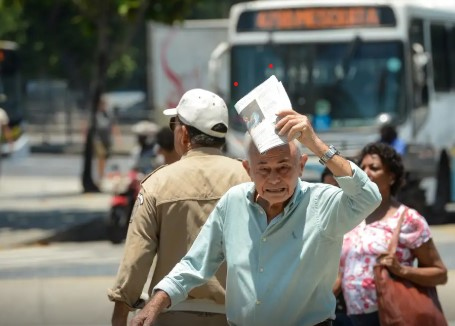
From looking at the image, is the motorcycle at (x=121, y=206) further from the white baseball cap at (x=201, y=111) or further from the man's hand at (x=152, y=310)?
the man's hand at (x=152, y=310)

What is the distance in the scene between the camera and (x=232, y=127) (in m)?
18.1

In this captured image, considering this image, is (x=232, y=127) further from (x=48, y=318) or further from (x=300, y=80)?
(x=48, y=318)

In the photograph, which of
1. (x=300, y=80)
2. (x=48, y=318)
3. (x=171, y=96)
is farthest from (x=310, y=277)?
(x=171, y=96)

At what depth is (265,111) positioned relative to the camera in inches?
175

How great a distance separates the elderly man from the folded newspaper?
0.33 feet

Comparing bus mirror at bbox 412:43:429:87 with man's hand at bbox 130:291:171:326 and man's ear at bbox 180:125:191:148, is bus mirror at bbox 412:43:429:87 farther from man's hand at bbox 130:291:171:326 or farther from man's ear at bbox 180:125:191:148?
man's hand at bbox 130:291:171:326

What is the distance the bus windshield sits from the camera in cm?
1784

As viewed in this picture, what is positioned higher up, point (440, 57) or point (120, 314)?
point (120, 314)

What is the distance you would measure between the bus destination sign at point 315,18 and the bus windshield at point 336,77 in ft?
0.91

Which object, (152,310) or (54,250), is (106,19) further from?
(152,310)

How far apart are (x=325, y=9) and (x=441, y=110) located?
2337 millimetres

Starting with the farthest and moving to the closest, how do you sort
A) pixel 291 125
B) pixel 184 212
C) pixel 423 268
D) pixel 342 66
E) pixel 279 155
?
1. pixel 342 66
2. pixel 423 268
3. pixel 184 212
4. pixel 279 155
5. pixel 291 125

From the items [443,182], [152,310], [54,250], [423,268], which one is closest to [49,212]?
[54,250]

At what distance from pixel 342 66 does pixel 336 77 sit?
157 mm
